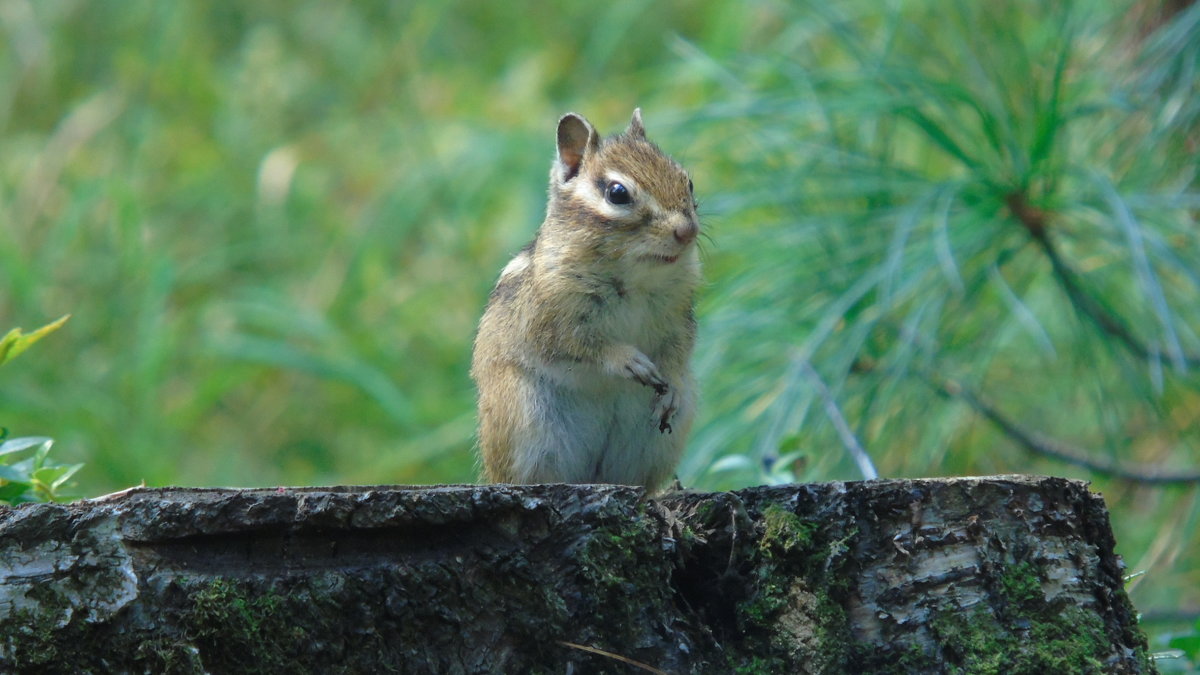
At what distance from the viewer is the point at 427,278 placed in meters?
5.50

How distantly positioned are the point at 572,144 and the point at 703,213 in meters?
0.36

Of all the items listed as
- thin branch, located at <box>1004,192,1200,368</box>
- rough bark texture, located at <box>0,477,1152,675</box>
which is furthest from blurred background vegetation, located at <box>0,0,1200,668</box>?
rough bark texture, located at <box>0,477,1152,675</box>

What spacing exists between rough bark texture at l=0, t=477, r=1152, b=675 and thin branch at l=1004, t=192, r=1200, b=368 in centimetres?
125

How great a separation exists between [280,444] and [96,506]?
144 inches

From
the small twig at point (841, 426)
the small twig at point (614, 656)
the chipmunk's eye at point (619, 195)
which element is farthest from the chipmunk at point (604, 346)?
the small twig at point (614, 656)

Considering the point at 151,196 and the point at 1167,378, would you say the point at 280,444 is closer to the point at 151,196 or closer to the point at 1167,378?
the point at 151,196

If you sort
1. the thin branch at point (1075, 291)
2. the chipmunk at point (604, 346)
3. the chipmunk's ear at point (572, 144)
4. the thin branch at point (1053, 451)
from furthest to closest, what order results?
the thin branch at point (1053, 451) < the thin branch at point (1075, 291) < the chipmunk's ear at point (572, 144) < the chipmunk at point (604, 346)

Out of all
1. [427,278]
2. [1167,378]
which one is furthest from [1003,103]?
[427,278]

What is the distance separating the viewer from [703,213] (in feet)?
9.11

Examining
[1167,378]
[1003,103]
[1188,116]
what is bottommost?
[1167,378]

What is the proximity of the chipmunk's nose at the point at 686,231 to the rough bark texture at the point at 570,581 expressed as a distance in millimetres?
703

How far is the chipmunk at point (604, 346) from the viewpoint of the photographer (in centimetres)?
230

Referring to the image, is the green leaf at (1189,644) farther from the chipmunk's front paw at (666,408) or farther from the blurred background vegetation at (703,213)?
the chipmunk's front paw at (666,408)

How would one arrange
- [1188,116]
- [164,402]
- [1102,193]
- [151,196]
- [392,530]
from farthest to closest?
[151,196], [164,402], [1188,116], [1102,193], [392,530]
